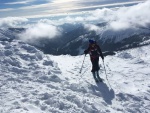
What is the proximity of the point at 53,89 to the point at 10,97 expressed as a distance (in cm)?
251

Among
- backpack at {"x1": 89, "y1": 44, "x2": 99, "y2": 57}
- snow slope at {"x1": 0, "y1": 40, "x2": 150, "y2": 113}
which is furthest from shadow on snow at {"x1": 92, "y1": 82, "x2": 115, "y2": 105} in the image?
backpack at {"x1": 89, "y1": 44, "x2": 99, "y2": 57}

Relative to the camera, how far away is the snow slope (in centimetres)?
1131

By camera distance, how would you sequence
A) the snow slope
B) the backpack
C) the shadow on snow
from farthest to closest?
the backpack, the shadow on snow, the snow slope

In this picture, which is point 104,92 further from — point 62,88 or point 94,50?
point 94,50

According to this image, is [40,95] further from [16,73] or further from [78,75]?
[78,75]

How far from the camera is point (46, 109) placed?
10.9 m

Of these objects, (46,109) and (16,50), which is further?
(16,50)

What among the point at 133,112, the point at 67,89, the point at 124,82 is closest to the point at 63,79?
the point at 67,89

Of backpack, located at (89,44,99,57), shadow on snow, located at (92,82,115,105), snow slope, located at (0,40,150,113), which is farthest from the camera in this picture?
backpack, located at (89,44,99,57)

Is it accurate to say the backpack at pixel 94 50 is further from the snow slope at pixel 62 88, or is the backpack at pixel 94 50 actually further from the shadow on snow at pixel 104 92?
the shadow on snow at pixel 104 92

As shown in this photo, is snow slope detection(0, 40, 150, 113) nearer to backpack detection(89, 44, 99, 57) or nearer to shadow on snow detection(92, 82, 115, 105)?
shadow on snow detection(92, 82, 115, 105)

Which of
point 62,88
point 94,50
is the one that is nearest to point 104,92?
point 62,88

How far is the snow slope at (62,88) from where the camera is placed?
37.1 ft

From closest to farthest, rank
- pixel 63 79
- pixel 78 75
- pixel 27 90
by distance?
1. pixel 27 90
2. pixel 63 79
3. pixel 78 75
